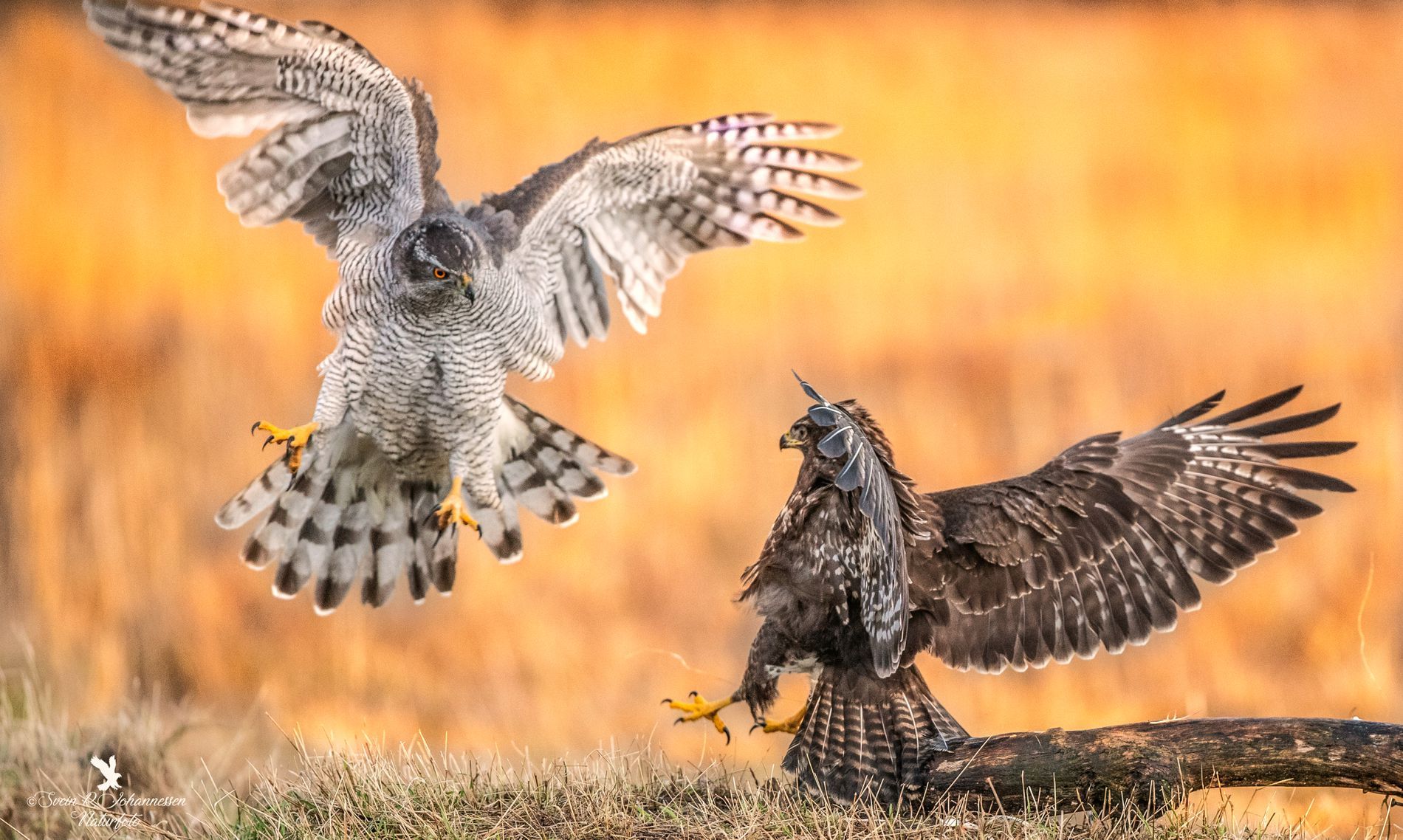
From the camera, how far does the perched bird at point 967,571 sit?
5.01 meters

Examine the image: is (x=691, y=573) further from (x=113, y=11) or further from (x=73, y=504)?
(x=113, y=11)

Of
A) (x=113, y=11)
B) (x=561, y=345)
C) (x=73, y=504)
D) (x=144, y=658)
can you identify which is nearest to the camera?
(x=113, y=11)


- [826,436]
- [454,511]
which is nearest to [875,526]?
[826,436]

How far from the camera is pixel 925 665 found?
1045cm

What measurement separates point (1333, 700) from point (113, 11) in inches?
296

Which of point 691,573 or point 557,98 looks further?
point 557,98

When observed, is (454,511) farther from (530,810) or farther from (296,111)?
(530,810)

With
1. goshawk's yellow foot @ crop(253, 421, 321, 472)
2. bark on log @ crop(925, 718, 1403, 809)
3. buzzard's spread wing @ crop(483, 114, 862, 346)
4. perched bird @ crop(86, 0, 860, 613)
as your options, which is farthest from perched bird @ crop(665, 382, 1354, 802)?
goshawk's yellow foot @ crop(253, 421, 321, 472)

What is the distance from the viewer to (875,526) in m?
4.62

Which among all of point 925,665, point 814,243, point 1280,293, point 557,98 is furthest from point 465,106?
point 1280,293

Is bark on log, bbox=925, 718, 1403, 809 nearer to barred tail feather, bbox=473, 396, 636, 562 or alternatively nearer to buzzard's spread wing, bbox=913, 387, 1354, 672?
buzzard's spread wing, bbox=913, 387, 1354, 672

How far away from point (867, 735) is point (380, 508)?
2984mm

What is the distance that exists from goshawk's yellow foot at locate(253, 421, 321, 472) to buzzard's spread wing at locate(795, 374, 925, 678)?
250 centimetres

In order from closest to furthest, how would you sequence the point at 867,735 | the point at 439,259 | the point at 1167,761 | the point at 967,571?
1. the point at 1167,761
2. the point at 867,735
3. the point at 967,571
4. the point at 439,259
